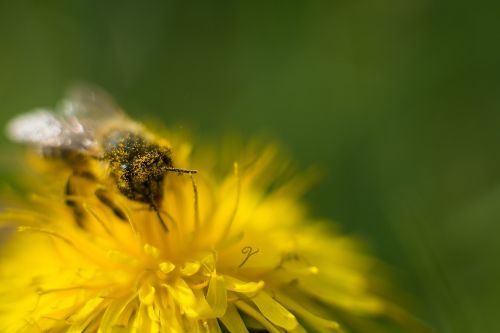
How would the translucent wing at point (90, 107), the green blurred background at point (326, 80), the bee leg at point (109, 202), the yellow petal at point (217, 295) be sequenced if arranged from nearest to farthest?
1. the yellow petal at point (217, 295)
2. the bee leg at point (109, 202)
3. the translucent wing at point (90, 107)
4. the green blurred background at point (326, 80)

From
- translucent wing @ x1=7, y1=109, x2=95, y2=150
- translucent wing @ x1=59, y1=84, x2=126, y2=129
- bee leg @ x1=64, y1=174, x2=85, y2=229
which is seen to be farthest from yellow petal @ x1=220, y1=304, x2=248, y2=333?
translucent wing @ x1=59, y1=84, x2=126, y2=129

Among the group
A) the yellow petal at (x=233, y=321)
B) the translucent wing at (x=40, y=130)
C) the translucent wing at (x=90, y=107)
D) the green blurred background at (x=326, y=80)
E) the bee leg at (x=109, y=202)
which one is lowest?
the yellow petal at (x=233, y=321)

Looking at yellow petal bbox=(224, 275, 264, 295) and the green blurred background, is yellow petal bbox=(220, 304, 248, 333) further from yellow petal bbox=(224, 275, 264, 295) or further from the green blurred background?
the green blurred background

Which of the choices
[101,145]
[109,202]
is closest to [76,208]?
[109,202]

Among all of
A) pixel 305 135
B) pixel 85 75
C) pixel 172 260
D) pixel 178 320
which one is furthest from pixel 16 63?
pixel 178 320

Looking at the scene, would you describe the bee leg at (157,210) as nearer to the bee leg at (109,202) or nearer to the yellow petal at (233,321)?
the bee leg at (109,202)

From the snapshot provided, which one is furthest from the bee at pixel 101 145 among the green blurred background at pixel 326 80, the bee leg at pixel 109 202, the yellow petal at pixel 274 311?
the green blurred background at pixel 326 80

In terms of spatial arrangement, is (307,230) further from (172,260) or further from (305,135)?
(305,135)

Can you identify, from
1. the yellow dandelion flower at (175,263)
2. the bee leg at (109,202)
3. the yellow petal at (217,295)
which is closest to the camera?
the yellow petal at (217,295)
